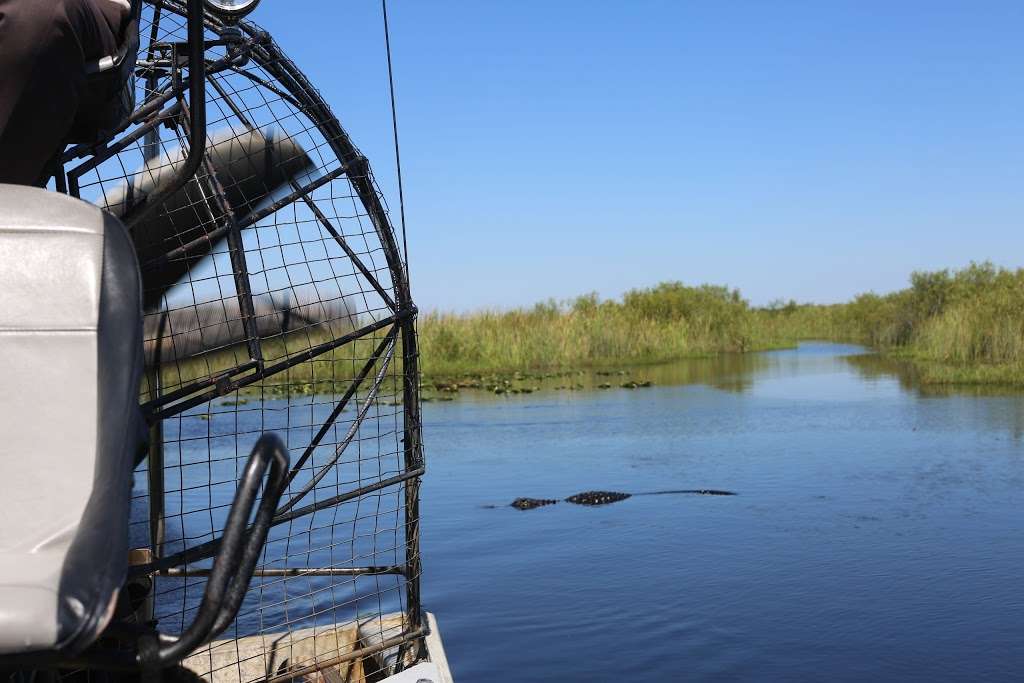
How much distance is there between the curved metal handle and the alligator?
9030 mm

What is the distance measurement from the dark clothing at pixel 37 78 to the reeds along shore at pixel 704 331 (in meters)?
22.3

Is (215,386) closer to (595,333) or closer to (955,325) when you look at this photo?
(955,325)

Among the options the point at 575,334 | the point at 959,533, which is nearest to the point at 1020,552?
the point at 959,533

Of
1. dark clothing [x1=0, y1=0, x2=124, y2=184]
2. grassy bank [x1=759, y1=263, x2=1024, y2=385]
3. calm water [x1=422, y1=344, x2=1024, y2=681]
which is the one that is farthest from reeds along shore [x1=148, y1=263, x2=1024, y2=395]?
dark clothing [x1=0, y1=0, x2=124, y2=184]

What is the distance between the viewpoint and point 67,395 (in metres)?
1.47

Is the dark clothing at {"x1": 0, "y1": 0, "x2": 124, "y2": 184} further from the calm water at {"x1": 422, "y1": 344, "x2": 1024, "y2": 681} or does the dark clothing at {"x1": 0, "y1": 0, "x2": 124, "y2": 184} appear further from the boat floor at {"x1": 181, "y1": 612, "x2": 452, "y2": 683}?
the calm water at {"x1": 422, "y1": 344, "x2": 1024, "y2": 681}

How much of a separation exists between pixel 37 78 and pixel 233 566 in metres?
0.95

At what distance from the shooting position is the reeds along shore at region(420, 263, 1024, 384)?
24.0 metres

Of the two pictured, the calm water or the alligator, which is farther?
the alligator

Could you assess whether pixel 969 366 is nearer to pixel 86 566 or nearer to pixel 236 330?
pixel 236 330

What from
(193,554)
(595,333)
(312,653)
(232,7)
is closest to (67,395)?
(193,554)

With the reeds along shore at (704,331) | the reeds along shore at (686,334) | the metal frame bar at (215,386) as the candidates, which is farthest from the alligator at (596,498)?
the reeds along shore at (704,331)

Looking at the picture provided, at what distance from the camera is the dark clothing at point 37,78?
1.81m

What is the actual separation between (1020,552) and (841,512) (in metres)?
1.87
